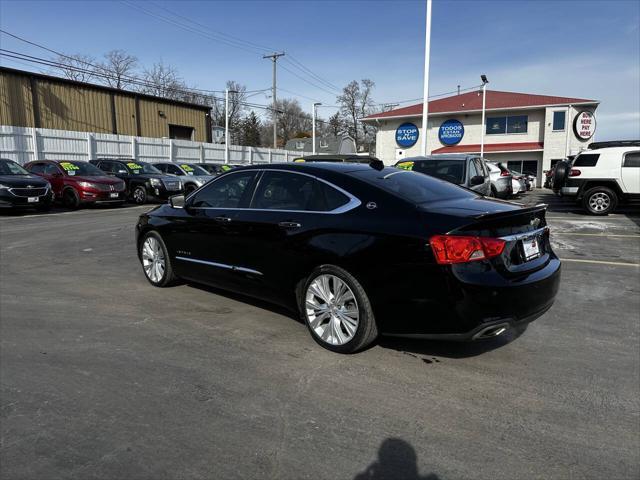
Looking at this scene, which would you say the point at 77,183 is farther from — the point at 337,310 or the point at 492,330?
the point at 492,330

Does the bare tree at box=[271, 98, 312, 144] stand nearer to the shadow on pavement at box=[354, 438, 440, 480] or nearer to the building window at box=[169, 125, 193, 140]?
the building window at box=[169, 125, 193, 140]

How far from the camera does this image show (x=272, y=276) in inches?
171

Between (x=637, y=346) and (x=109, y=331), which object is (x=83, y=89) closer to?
(x=109, y=331)

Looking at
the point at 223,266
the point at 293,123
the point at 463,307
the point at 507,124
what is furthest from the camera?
the point at 293,123

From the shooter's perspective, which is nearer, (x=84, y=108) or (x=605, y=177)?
(x=605, y=177)

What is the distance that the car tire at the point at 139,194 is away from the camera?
1855cm

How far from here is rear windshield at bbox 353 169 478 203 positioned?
3918 mm

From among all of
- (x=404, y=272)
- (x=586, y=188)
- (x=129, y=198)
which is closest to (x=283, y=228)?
(x=404, y=272)

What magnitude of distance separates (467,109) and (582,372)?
1352 inches

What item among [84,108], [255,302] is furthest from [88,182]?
[84,108]

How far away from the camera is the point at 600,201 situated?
14.2m

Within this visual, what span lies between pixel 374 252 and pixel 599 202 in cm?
1334

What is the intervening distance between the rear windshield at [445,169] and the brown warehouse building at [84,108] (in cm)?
2625

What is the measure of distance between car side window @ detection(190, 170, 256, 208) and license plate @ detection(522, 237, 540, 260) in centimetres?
263
